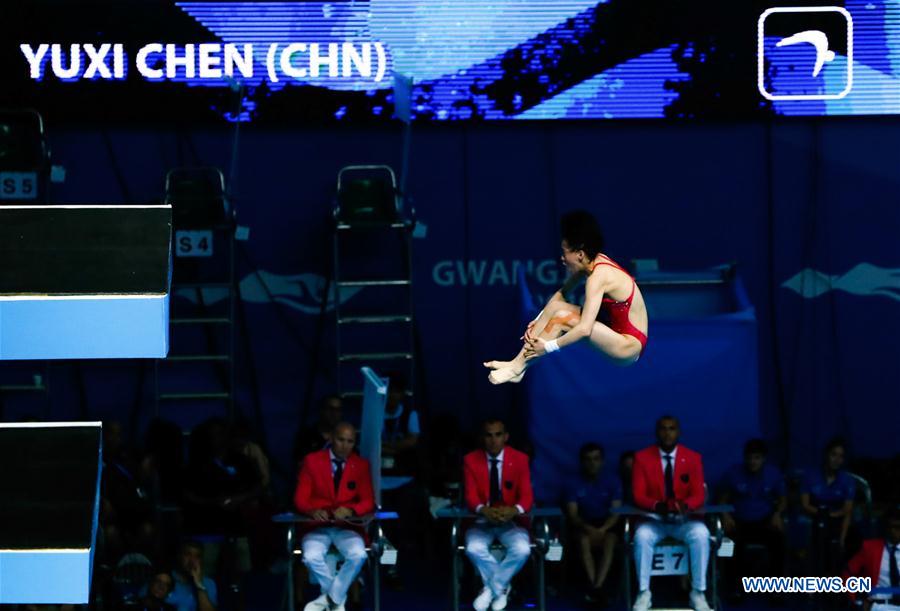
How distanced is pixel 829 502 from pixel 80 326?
25.1 ft

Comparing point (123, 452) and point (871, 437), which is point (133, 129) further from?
point (871, 437)

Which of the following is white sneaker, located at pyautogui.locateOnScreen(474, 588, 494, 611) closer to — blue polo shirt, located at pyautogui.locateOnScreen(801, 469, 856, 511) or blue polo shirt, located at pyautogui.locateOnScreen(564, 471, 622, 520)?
blue polo shirt, located at pyautogui.locateOnScreen(564, 471, 622, 520)

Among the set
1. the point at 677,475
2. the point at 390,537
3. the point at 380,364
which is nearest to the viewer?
the point at 677,475

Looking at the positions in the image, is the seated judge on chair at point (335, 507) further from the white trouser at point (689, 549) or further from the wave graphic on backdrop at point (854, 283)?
the wave graphic on backdrop at point (854, 283)

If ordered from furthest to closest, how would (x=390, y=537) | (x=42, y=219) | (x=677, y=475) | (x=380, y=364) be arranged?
(x=380, y=364), (x=390, y=537), (x=677, y=475), (x=42, y=219)

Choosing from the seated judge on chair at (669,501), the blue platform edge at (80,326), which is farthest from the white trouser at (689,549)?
the blue platform edge at (80,326)

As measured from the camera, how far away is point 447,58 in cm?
1053

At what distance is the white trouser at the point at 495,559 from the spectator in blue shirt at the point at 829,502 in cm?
187

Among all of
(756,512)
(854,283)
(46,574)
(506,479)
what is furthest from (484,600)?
(46,574)

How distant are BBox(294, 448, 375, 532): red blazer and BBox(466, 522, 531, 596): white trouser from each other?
707 mm

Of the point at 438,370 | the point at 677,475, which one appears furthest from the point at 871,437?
the point at 438,370

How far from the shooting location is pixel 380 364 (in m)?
11.0

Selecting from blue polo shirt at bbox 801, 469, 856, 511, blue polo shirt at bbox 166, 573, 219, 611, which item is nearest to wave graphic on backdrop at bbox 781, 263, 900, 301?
blue polo shirt at bbox 801, 469, 856, 511

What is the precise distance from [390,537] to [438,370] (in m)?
1.44
